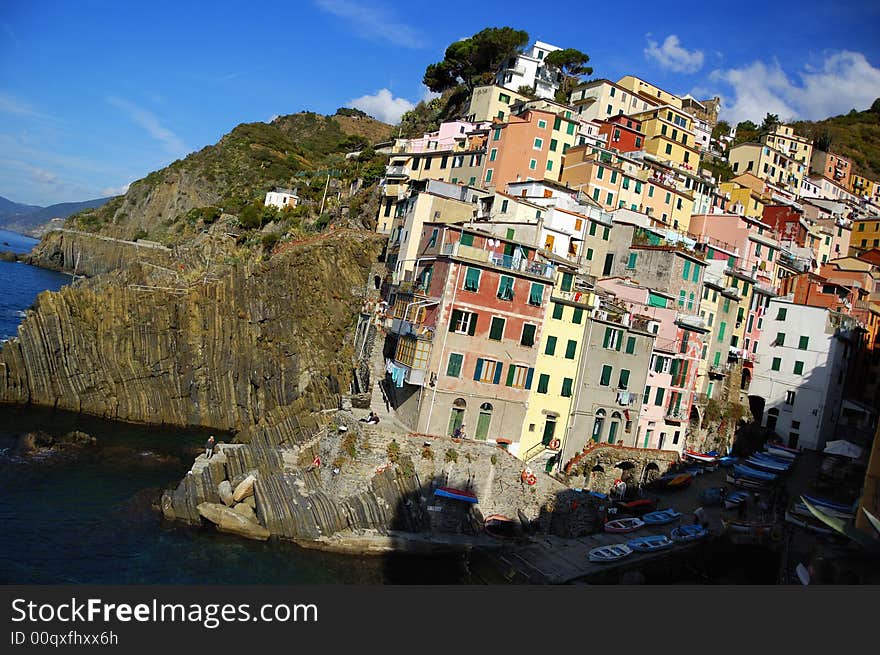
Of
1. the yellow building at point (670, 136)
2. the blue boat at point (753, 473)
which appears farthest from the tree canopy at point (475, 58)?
the blue boat at point (753, 473)

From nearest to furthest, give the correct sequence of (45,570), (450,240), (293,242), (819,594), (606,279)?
(819,594) → (45,570) → (450,240) → (606,279) → (293,242)

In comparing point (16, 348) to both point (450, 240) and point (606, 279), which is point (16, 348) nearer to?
point (450, 240)

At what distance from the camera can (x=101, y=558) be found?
68.9 ft

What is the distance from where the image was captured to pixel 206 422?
1583 inches

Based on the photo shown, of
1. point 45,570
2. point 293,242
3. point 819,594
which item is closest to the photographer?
point 819,594

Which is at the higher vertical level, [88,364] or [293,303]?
[293,303]

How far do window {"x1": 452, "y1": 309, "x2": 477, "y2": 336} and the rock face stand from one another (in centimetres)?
993

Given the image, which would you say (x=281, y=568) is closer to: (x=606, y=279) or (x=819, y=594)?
(x=819, y=594)

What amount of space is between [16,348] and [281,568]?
25.6m

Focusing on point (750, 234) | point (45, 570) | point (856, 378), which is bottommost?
point (45, 570)

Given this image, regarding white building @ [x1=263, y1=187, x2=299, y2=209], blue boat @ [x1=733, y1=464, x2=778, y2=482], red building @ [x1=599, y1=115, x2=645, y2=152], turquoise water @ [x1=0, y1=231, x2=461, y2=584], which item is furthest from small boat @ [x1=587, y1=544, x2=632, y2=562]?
white building @ [x1=263, y1=187, x2=299, y2=209]

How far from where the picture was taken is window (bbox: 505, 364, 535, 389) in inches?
1168

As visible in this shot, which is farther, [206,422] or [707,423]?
[206,422]

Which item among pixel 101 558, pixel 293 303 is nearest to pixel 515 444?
pixel 101 558
